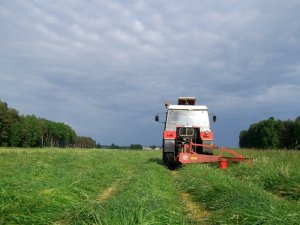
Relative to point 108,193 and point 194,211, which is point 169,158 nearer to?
point 108,193

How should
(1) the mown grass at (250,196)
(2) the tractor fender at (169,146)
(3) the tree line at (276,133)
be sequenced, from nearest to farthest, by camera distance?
(1) the mown grass at (250,196) → (2) the tractor fender at (169,146) → (3) the tree line at (276,133)

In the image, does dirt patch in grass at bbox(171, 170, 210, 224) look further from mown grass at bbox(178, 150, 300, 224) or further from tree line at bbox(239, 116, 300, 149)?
tree line at bbox(239, 116, 300, 149)

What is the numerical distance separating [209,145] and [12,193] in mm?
11361

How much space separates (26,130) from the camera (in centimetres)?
8888

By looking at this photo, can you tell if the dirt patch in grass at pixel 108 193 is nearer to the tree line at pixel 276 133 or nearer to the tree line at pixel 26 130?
the tree line at pixel 276 133

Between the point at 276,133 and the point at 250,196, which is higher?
the point at 276,133

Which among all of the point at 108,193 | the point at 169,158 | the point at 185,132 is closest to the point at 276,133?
the point at 185,132

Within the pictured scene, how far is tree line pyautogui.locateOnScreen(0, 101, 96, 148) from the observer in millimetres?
86688

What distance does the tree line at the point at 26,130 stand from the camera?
86.7 m

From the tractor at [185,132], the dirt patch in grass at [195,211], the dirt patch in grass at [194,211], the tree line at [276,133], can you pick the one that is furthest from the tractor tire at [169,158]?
the tree line at [276,133]

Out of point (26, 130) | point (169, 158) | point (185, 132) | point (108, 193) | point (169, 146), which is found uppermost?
point (26, 130)

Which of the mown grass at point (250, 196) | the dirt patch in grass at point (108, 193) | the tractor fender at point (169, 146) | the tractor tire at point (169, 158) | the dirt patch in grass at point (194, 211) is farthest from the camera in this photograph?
the tractor tire at point (169, 158)

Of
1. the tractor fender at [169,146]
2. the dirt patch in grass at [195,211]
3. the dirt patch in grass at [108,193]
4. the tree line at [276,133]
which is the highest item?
the tree line at [276,133]

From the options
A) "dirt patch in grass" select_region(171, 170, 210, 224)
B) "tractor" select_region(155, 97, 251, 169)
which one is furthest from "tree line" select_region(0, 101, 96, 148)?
"dirt patch in grass" select_region(171, 170, 210, 224)
